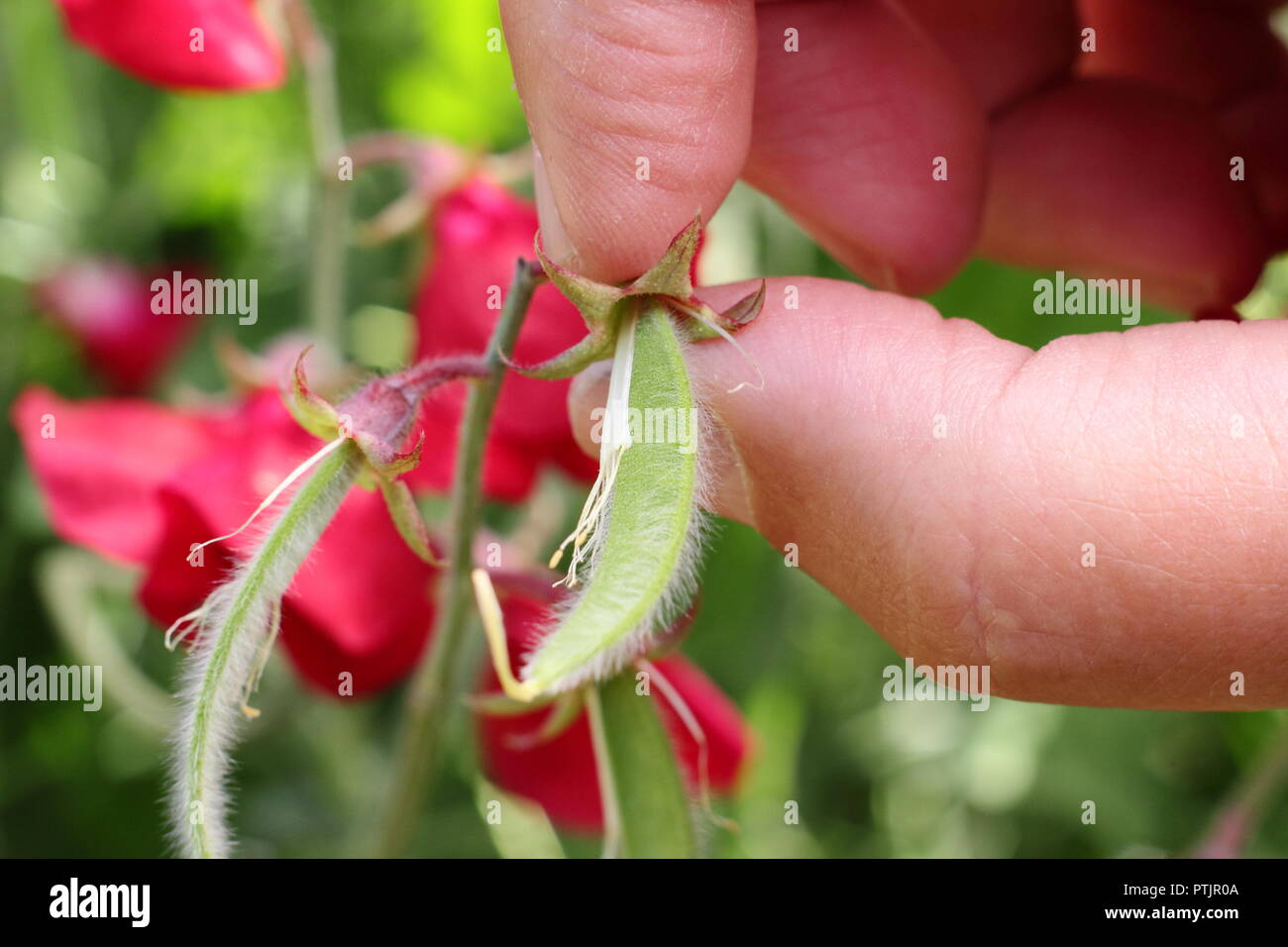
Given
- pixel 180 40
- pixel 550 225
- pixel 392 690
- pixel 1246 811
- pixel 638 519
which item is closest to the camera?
pixel 638 519

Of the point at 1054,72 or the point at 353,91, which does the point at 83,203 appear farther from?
the point at 1054,72

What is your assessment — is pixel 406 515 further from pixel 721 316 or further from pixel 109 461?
pixel 109 461

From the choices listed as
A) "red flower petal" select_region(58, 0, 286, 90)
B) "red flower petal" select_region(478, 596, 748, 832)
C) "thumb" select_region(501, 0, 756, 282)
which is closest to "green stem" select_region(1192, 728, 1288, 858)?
"red flower petal" select_region(478, 596, 748, 832)

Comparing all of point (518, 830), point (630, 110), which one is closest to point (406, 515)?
point (630, 110)

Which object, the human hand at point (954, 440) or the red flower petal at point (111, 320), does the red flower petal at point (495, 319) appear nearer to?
the human hand at point (954, 440)

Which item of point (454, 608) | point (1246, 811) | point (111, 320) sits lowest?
point (1246, 811)
